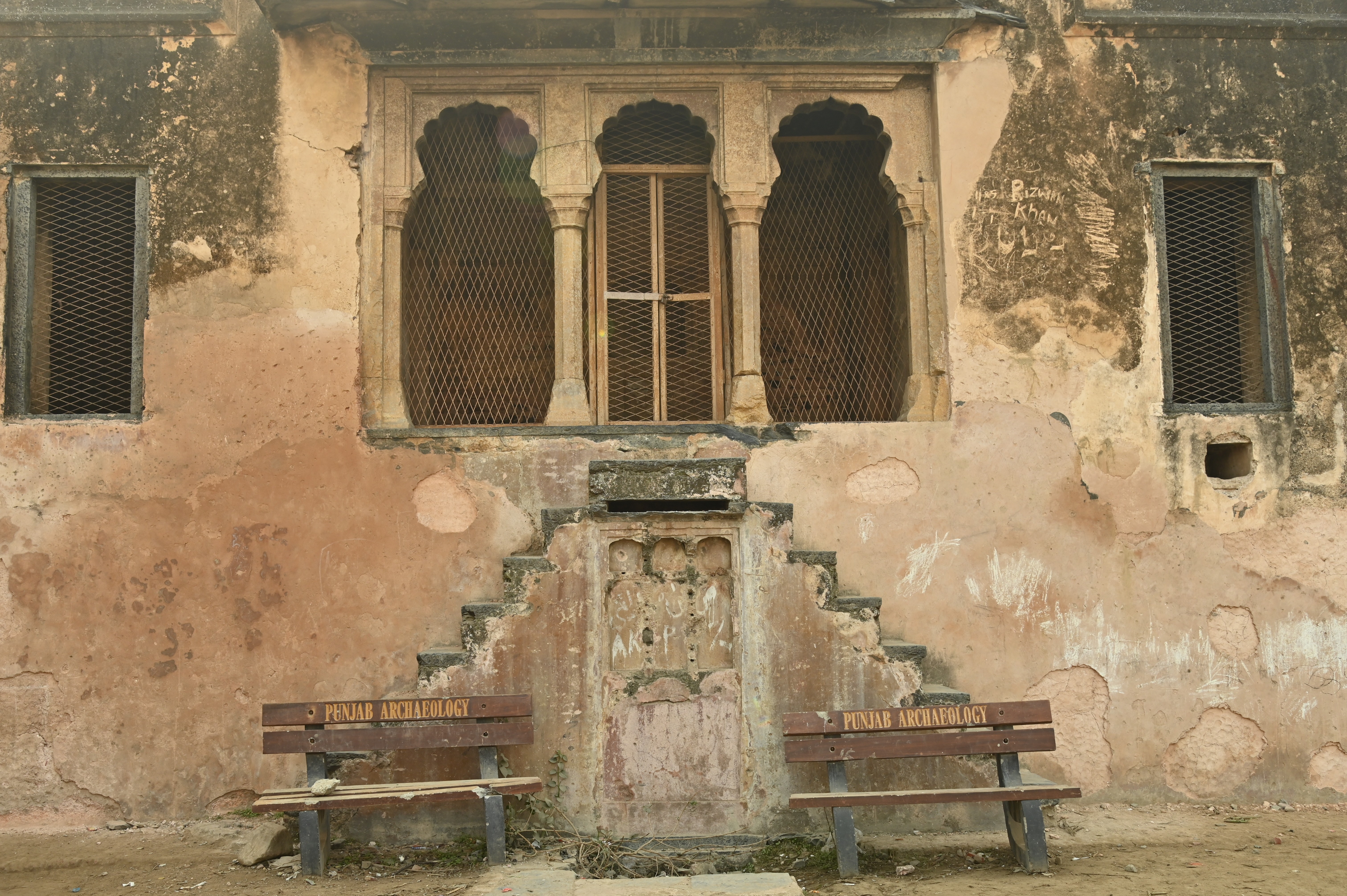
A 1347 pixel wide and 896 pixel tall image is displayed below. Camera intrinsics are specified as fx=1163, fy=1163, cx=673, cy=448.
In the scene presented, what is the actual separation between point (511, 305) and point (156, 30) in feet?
9.10

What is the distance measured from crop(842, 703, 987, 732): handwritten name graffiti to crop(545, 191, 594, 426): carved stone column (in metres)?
2.51

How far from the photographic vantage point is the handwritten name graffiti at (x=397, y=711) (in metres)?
5.52

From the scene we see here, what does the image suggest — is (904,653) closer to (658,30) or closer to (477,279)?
(658,30)

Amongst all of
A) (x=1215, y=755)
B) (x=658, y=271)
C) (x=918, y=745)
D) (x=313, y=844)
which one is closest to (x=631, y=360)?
(x=658, y=271)

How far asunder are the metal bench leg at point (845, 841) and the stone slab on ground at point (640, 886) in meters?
0.46

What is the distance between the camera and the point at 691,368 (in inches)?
305

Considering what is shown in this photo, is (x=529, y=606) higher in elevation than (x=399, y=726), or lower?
higher

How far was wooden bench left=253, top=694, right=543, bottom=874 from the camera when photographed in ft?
17.6

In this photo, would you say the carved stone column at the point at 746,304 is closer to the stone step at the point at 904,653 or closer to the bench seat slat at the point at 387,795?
the stone step at the point at 904,653

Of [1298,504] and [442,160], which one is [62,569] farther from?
[1298,504]

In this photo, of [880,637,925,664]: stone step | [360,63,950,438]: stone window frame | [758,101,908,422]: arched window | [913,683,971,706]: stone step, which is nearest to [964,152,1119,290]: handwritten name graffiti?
[360,63,950,438]: stone window frame

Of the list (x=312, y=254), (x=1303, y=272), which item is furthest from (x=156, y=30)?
(x=1303, y=272)

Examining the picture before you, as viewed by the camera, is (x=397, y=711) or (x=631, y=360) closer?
(x=397, y=711)

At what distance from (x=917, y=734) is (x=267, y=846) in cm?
316
